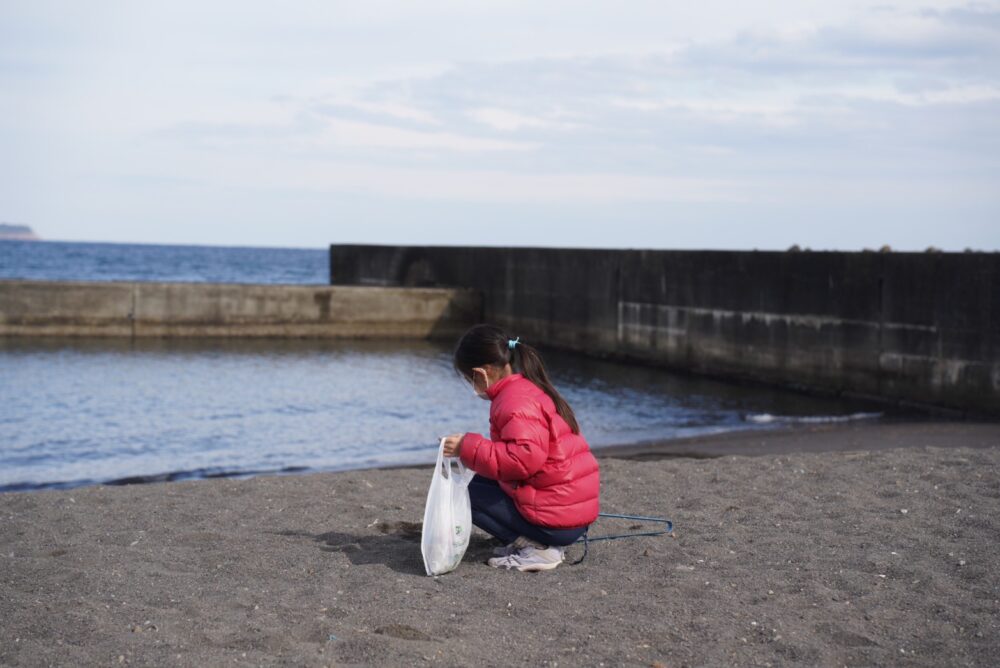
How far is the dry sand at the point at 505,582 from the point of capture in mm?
3514

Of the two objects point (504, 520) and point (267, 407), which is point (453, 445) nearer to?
point (504, 520)

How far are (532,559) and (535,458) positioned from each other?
0.53 meters

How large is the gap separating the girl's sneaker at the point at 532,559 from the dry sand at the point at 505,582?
2.5 inches

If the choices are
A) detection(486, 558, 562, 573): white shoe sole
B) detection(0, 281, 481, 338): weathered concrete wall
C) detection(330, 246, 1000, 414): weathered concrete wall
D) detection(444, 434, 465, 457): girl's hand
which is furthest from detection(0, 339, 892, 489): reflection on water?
detection(444, 434, 465, 457): girl's hand

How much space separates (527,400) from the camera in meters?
4.36

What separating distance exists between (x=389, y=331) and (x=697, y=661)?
1914 centimetres

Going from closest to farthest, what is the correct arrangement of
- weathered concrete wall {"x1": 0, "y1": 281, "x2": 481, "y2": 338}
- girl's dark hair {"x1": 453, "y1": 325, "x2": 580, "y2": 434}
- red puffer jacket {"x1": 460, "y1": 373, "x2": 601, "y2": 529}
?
red puffer jacket {"x1": 460, "y1": 373, "x2": 601, "y2": 529}, girl's dark hair {"x1": 453, "y1": 325, "x2": 580, "y2": 434}, weathered concrete wall {"x1": 0, "y1": 281, "x2": 481, "y2": 338}

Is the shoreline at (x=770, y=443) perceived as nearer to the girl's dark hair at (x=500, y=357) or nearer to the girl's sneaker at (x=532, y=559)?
the girl's sneaker at (x=532, y=559)

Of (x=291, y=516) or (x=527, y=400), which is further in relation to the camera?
(x=291, y=516)

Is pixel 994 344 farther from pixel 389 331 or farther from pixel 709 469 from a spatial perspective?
pixel 389 331

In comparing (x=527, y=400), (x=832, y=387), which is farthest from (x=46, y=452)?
(x=832, y=387)

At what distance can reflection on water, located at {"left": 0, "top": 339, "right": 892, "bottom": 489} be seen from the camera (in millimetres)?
9148

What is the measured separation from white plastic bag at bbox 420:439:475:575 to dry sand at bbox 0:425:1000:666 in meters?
0.10

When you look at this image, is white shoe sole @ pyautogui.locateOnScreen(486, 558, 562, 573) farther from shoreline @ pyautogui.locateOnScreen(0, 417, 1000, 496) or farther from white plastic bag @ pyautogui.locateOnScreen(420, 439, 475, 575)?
shoreline @ pyautogui.locateOnScreen(0, 417, 1000, 496)
